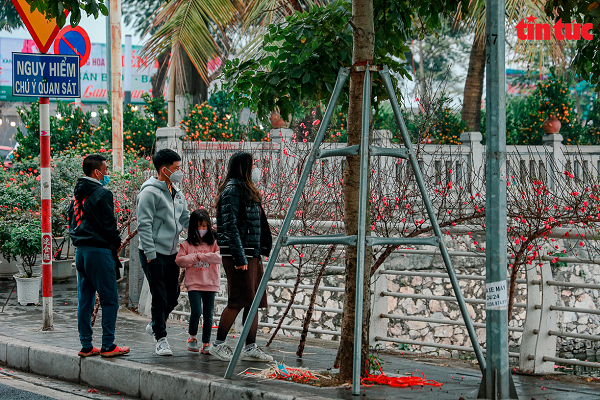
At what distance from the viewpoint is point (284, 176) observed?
33.8 feet

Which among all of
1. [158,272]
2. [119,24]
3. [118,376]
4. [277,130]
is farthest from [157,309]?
[119,24]

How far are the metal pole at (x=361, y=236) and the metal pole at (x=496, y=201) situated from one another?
80 cm

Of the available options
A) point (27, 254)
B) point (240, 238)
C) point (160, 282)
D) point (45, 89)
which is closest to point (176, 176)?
point (240, 238)

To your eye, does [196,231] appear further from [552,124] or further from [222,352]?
[552,124]

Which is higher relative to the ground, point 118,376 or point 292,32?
point 292,32

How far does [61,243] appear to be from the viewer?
11398mm

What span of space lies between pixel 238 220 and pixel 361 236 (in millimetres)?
1553

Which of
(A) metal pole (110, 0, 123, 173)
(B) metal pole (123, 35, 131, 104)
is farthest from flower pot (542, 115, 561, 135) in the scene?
(B) metal pole (123, 35, 131, 104)

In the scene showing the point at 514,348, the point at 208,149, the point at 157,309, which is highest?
the point at 208,149

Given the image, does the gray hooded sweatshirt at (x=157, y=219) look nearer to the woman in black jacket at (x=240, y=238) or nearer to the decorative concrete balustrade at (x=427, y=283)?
the woman in black jacket at (x=240, y=238)

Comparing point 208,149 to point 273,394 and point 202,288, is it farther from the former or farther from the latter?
point 273,394

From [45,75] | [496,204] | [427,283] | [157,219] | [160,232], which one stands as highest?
[45,75]

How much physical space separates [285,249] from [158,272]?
17.7ft

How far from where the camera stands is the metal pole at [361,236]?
4156mm
